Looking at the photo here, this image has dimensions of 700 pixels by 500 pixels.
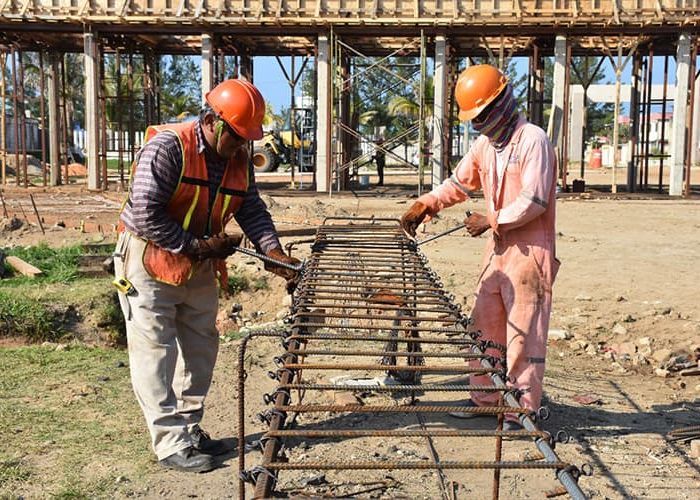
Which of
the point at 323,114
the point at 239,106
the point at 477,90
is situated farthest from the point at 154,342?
the point at 323,114

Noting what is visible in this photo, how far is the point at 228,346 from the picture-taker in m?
6.80

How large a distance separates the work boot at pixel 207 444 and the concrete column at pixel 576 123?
1385 inches

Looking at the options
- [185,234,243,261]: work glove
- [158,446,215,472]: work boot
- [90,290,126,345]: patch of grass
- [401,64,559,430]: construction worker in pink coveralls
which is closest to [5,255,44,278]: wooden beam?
[90,290,126,345]: patch of grass

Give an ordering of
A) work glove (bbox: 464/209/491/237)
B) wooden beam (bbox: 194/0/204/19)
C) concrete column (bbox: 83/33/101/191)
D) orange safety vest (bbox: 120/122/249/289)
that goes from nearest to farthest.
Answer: orange safety vest (bbox: 120/122/249/289) < work glove (bbox: 464/209/491/237) < wooden beam (bbox: 194/0/204/19) < concrete column (bbox: 83/33/101/191)

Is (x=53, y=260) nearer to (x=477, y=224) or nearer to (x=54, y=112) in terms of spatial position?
(x=477, y=224)

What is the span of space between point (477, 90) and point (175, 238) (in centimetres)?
181

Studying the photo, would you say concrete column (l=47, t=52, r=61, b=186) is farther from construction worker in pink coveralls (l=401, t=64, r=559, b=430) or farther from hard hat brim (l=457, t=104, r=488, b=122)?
hard hat brim (l=457, t=104, r=488, b=122)

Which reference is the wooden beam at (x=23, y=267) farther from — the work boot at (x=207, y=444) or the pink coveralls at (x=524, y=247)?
the pink coveralls at (x=524, y=247)

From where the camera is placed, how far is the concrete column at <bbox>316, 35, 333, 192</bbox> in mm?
20578

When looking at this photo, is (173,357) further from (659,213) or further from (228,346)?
(659,213)

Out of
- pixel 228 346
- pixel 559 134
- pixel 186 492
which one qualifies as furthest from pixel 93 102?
pixel 186 492

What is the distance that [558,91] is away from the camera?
67.5 feet

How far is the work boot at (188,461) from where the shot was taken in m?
4.11

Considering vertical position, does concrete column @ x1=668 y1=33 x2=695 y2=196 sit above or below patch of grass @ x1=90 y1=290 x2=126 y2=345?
above
